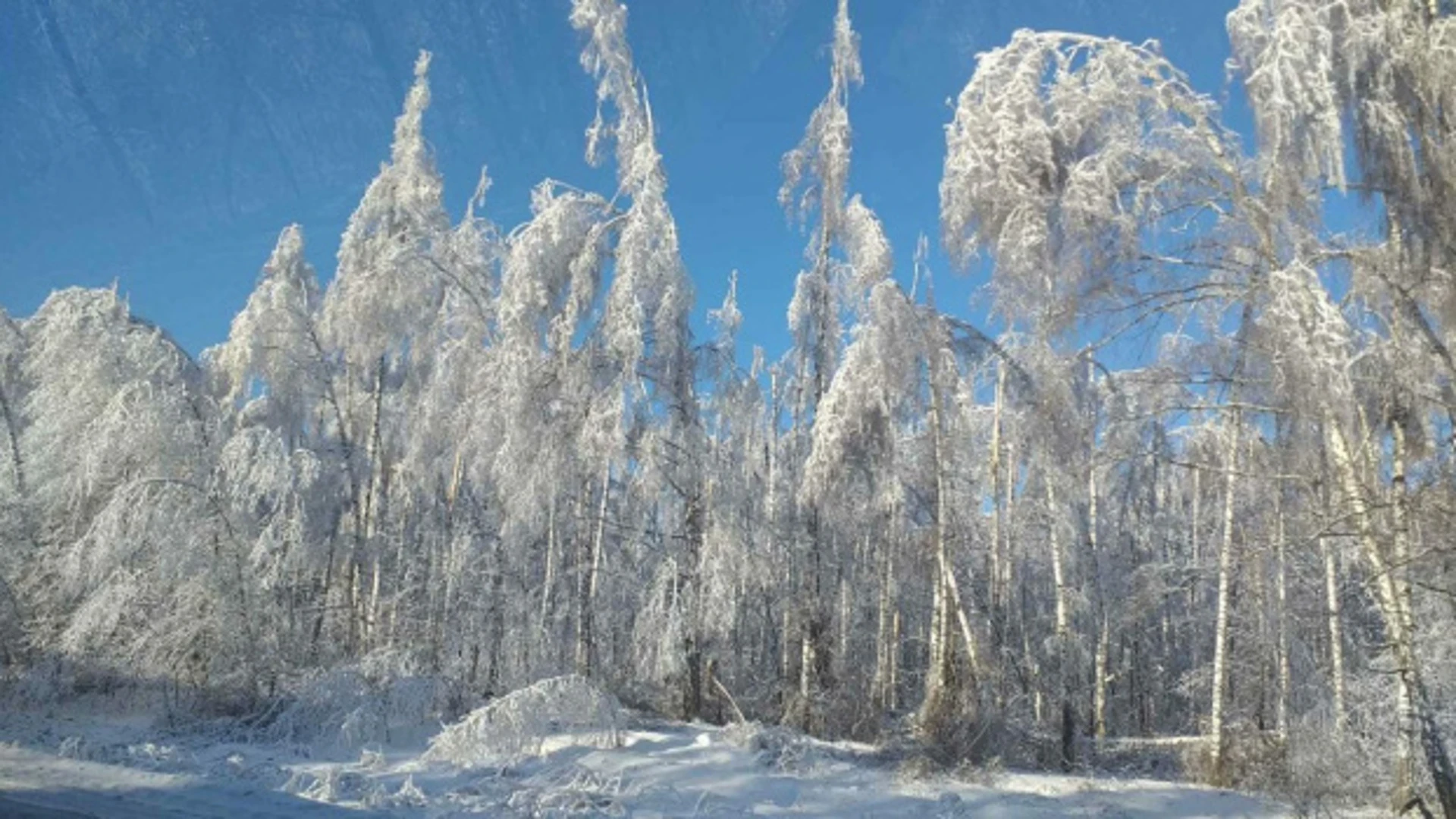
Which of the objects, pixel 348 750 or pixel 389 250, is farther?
pixel 389 250

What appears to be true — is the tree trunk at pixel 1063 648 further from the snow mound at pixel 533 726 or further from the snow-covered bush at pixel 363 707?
the snow-covered bush at pixel 363 707

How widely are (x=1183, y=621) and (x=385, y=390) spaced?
58.3 ft

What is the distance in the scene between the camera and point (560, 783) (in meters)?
8.53

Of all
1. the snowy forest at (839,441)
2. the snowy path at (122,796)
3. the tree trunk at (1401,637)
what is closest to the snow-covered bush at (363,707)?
the snowy forest at (839,441)

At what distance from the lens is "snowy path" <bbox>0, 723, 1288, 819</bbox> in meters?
6.35

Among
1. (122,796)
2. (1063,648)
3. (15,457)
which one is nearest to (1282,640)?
(1063,648)

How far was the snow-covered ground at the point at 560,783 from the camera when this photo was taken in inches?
259

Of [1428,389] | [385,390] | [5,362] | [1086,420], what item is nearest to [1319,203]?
[1428,389]

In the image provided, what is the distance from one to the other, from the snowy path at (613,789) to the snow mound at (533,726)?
0.18m

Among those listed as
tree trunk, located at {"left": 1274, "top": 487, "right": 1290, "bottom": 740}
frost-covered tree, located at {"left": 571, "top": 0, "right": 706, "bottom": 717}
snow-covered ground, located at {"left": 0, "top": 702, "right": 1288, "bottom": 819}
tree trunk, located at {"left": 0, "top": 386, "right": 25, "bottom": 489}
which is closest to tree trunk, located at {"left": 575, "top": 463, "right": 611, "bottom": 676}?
frost-covered tree, located at {"left": 571, "top": 0, "right": 706, "bottom": 717}

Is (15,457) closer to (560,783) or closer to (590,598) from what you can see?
(590,598)

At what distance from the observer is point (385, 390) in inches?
822

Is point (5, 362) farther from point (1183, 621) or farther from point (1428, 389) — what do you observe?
point (1183, 621)

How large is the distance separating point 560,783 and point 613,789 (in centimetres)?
51
